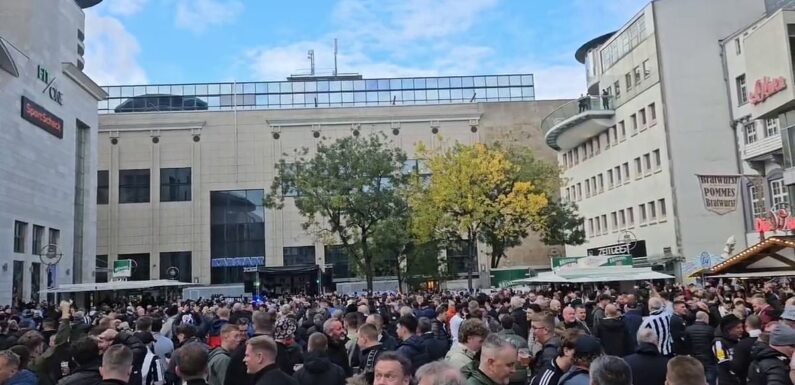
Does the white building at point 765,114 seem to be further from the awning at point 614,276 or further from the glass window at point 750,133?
the awning at point 614,276

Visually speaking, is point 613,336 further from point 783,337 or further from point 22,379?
point 22,379

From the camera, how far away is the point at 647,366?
258 inches

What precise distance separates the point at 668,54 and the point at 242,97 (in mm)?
39790

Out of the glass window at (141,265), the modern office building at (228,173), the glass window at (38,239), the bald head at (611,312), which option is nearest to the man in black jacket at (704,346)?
the bald head at (611,312)

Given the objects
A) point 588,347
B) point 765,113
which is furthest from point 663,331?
point 765,113

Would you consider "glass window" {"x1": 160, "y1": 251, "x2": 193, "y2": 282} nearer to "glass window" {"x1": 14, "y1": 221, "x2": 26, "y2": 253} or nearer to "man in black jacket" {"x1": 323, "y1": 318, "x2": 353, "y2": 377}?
"glass window" {"x1": 14, "y1": 221, "x2": 26, "y2": 253}

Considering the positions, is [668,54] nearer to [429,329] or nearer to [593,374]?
[429,329]

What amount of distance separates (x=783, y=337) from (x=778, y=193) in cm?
3353

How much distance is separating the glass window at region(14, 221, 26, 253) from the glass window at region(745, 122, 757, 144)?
41.2 m

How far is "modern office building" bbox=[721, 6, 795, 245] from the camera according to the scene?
29125 mm

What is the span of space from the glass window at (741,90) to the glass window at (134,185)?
4677 centimetres

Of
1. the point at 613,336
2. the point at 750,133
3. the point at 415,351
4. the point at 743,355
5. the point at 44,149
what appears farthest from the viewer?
the point at 44,149

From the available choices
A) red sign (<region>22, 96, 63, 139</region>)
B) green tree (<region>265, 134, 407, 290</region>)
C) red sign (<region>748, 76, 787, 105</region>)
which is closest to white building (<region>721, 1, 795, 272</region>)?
red sign (<region>748, 76, 787, 105</region>)

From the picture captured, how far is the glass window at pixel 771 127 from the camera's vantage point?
3507 cm
